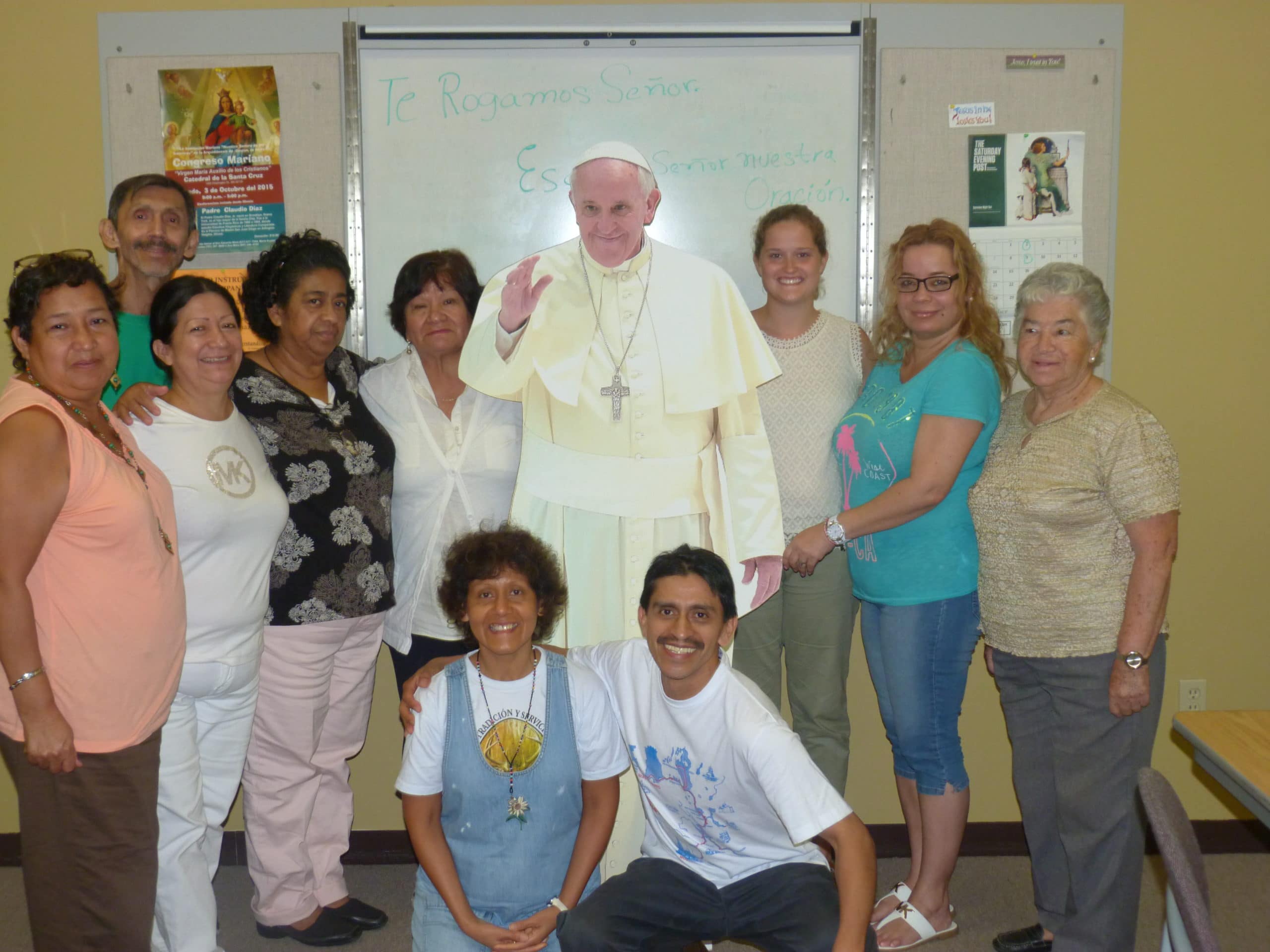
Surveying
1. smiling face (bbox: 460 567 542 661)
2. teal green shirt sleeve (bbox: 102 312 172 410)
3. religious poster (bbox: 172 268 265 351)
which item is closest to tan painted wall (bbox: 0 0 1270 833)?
religious poster (bbox: 172 268 265 351)

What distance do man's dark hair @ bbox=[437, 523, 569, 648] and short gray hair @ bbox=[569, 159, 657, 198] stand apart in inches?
34.8

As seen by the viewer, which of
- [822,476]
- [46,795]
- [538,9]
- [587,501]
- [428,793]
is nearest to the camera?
[46,795]

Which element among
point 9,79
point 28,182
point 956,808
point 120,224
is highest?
point 9,79

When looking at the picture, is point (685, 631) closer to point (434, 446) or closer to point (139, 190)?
point (434, 446)

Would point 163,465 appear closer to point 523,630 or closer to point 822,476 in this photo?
point 523,630

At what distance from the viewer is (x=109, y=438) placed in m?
1.94

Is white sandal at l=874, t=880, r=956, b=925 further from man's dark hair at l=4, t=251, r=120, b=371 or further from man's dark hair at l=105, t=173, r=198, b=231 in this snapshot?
man's dark hair at l=105, t=173, r=198, b=231

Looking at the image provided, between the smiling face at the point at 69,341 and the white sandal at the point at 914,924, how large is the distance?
2.22 m

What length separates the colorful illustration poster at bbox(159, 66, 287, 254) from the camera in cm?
283

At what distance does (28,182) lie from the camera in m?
2.89

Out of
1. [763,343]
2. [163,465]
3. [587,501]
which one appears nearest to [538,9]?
[763,343]

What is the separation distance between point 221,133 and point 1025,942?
303 centimetres

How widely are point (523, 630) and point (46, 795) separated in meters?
0.91

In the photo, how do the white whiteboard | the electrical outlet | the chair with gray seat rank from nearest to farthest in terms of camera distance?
the chair with gray seat, the white whiteboard, the electrical outlet
